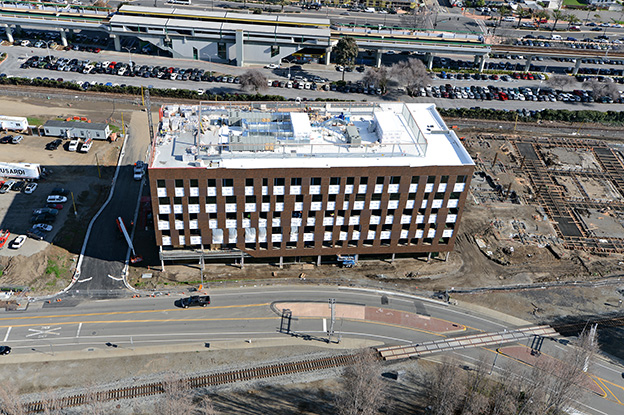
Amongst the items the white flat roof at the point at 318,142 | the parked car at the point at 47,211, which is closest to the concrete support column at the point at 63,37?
the parked car at the point at 47,211

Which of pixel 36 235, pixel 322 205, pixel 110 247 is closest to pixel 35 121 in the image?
pixel 36 235

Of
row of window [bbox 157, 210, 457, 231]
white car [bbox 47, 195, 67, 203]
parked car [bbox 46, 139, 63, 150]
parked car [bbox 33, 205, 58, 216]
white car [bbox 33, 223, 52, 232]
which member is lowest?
white car [bbox 33, 223, 52, 232]

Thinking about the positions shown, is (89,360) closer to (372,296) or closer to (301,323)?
(301,323)

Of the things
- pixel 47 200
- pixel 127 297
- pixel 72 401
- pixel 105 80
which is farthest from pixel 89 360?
pixel 105 80

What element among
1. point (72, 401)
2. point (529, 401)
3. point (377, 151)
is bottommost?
point (72, 401)

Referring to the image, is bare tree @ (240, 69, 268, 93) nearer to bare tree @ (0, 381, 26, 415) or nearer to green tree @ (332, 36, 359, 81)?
green tree @ (332, 36, 359, 81)

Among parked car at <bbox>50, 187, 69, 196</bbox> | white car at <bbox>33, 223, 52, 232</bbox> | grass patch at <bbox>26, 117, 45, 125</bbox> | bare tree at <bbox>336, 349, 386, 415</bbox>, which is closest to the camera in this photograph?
bare tree at <bbox>336, 349, 386, 415</bbox>

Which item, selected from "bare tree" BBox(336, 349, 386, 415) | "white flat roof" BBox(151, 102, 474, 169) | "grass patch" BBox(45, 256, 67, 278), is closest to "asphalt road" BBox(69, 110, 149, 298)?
"grass patch" BBox(45, 256, 67, 278)
